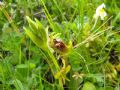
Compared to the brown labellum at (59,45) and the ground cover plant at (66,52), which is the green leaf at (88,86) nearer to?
the ground cover plant at (66,52)

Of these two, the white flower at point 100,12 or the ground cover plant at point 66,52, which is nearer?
the ground cover plant at point 66,52

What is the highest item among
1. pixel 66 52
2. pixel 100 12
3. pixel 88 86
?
pixel 100 12

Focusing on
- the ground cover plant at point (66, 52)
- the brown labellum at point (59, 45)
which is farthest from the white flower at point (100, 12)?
the brown labellum at point (59, 45)

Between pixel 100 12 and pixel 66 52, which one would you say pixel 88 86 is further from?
pixel 100 12

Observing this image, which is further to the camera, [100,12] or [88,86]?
[100,12]

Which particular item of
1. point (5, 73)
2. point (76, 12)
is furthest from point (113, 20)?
point (5, 73)

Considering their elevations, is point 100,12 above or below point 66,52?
above

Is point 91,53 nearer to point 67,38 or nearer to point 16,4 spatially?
point 67,38

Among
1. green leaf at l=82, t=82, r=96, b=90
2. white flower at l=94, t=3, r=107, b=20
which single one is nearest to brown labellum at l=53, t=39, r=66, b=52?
green leaf at l=82, t=82, r=96, b=90

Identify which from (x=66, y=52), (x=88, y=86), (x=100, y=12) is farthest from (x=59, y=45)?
(x=100, y=12)
